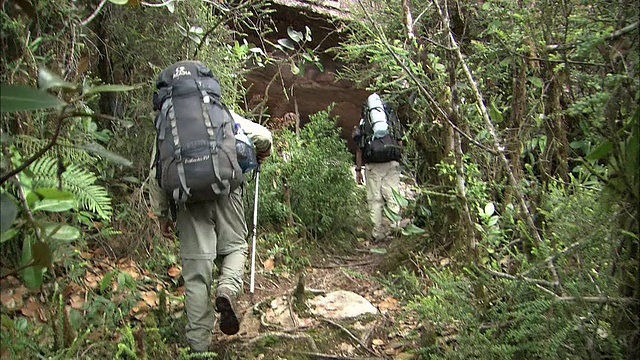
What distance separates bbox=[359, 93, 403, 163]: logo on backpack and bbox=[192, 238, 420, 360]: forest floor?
7.19 feet

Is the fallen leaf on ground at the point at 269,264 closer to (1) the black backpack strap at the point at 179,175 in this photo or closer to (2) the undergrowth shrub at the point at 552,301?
(1) the black backpack strap at the point at 179,175

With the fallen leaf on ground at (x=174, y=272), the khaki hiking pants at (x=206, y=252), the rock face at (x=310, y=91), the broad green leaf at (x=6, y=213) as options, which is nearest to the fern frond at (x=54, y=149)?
the khaki hiking pants at (x=206, y=252)

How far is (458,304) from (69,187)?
2.53 meters

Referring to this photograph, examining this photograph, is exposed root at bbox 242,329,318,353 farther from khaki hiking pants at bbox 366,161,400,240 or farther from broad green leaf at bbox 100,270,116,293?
khaki hiking pants at bbox 366,161,400,240

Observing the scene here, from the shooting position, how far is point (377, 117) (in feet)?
23.4

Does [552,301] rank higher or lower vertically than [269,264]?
higher

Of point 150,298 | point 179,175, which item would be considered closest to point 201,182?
point 179,175

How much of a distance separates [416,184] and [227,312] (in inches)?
70.1

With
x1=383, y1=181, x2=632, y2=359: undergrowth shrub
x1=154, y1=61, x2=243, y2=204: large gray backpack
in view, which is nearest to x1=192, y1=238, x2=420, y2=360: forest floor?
x1=383, y1=181, x2=632, y2=359: undergrowth shrub

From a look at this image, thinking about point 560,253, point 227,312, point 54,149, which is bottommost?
point 227,312

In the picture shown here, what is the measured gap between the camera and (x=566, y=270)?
2.71m

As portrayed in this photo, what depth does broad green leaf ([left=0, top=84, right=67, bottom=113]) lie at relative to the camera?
116 centimetres

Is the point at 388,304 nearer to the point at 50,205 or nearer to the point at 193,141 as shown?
the point at 193,141

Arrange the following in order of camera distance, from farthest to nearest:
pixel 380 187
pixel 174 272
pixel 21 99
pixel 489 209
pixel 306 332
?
1. pixel 380 187
2. pixel 174 272
3. pixel 306 332
4. pixel 489 209
5. pixel 21 99
